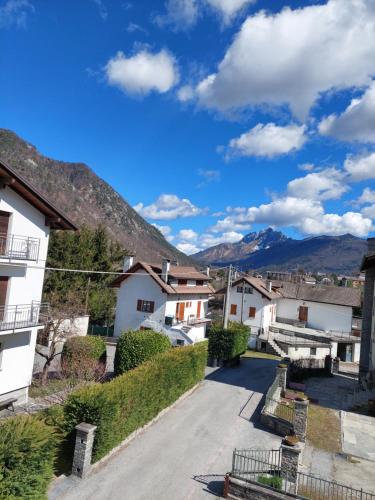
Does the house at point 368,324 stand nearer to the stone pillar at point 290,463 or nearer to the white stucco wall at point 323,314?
the stone pillar at point 290,463

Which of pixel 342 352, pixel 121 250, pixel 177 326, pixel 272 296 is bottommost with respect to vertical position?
pixel 342 352

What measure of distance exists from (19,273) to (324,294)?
156 feet

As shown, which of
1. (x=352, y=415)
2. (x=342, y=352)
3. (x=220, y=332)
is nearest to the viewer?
(x=352, y=415)

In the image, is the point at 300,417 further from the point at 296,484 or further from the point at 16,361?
the point at 16,361

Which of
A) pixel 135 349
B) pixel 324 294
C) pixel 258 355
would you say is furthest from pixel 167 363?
pixel 324 294

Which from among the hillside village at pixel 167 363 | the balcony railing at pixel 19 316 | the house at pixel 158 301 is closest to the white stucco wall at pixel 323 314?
the hillside village at pixel 167 363

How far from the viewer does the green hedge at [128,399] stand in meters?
13.2

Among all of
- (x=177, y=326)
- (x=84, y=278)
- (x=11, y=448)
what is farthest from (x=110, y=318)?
(x=11, y=448)

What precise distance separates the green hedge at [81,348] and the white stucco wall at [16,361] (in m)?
5.09

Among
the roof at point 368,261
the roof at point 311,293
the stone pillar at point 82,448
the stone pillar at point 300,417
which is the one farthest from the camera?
the roof at point 311,293

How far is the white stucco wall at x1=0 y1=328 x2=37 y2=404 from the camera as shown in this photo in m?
18.3

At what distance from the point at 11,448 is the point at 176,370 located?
12.3 m

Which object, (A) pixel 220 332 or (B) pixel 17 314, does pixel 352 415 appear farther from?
(B) pixel 17 314

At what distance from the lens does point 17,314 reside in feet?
60.5
